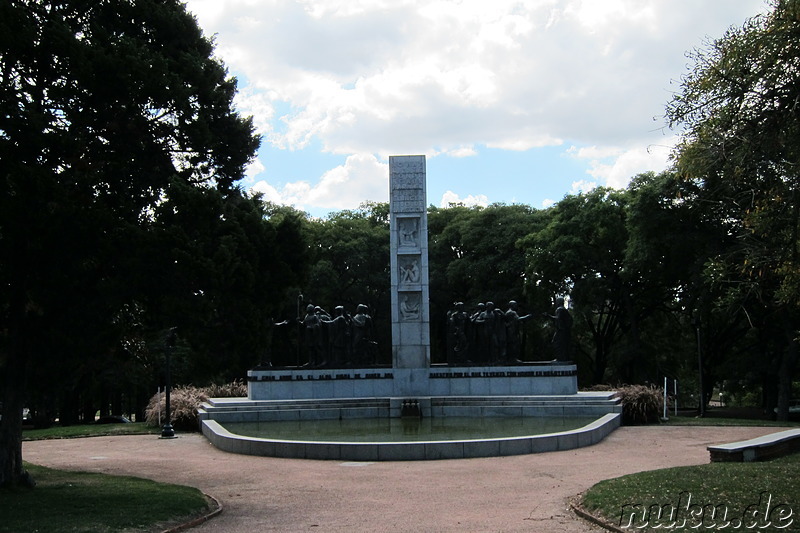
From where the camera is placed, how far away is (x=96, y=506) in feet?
34.7

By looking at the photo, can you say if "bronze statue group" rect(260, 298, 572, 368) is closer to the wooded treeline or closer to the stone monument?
the stone monument

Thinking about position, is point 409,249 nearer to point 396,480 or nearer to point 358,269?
point 396,480

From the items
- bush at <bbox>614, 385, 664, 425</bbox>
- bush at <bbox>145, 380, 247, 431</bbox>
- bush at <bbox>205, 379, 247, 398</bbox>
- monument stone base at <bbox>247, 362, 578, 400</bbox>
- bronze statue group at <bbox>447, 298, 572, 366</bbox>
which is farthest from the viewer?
bush at <bbox>205, 379, 247, 398</bbox>

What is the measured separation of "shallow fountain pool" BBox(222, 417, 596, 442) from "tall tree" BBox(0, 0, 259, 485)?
6.88m

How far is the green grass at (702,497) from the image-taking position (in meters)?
8.87

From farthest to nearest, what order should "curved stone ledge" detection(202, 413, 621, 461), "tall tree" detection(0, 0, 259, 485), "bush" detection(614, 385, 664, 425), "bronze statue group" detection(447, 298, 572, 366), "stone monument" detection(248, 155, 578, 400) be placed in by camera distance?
"bronze statue group" detection(447, 298, 572, 366), "stone monument" detection(248, 155, 578, 400), "bush" detection(614, 385, 664, 425), "curved stone ledge" detection(202, 413, 621, 461), "tall tree" detection(0, 0, 259, 485)

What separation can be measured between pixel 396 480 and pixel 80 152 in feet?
22.6

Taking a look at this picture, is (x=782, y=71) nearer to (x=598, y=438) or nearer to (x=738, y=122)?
(x=738, y=122)

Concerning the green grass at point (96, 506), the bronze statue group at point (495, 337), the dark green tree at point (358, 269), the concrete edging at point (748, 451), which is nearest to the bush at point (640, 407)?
the bronze statue group at point (495, 337)

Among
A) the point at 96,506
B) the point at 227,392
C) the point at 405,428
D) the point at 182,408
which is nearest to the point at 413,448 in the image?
the point at 405,428
